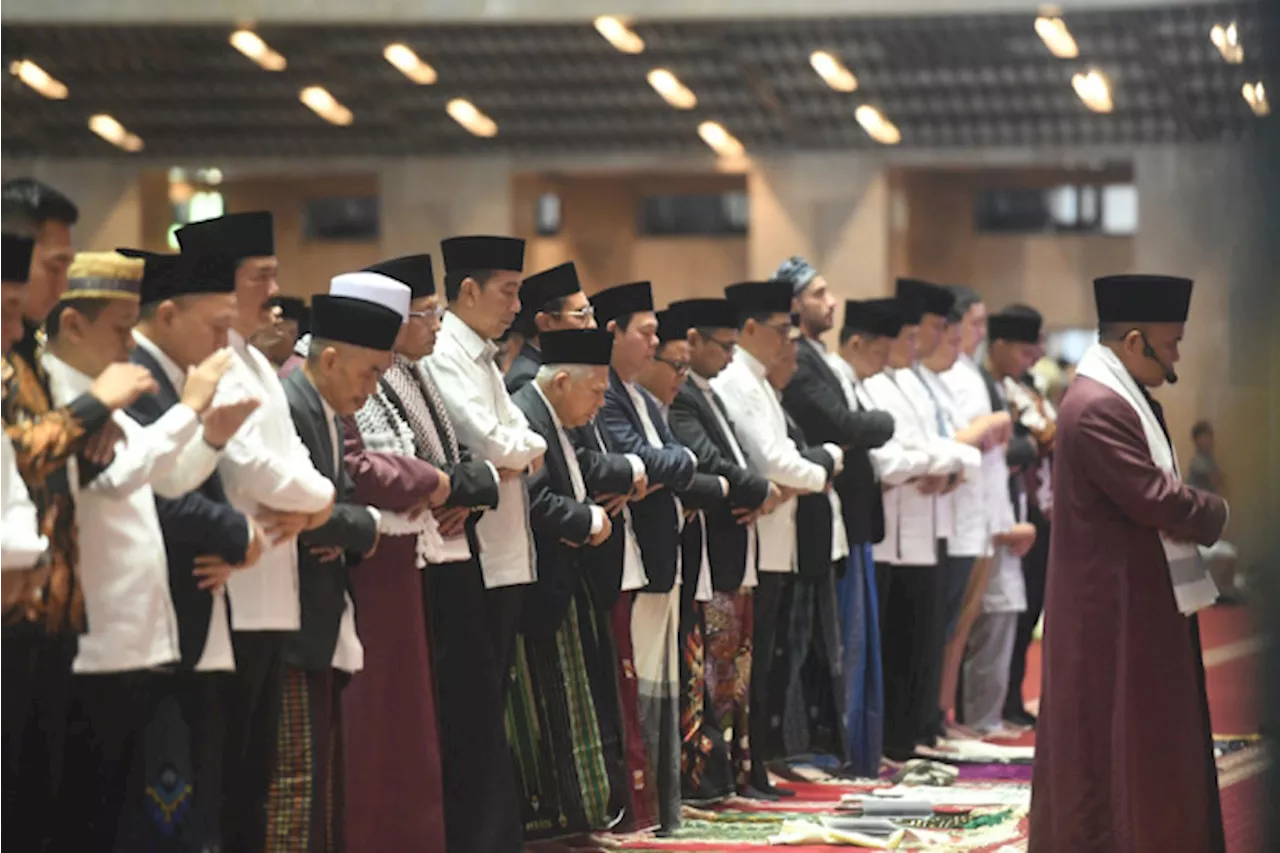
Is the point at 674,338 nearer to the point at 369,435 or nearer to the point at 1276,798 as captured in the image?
the point at 369,435

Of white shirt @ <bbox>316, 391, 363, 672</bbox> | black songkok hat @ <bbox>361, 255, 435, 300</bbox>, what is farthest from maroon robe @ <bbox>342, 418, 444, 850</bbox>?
black songkok hat @ <bbox>361, 255, 435, 300</bbox>

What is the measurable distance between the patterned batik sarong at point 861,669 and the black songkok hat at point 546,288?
214 centimetres

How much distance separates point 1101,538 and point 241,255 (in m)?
2.42

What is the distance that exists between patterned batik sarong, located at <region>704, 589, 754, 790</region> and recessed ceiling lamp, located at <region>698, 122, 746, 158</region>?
30.6 feet

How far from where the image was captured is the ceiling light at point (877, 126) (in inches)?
653

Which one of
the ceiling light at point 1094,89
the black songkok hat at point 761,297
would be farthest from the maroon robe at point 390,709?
the ceiling light at point 1094,89

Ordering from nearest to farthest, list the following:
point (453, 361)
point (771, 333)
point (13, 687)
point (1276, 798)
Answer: point (1276, 798)
point (13, 687)
point (453, 361)
point (771, 333)

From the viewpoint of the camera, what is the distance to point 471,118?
17125 mm

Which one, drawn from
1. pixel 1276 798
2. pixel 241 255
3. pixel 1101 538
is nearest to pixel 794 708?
pixel 1101 538

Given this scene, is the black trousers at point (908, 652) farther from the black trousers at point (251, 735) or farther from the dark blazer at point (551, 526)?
the black trousers at point (251, 735)

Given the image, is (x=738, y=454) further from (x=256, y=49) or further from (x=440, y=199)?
(x=440, y=199)

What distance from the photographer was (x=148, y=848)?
15.6 feet

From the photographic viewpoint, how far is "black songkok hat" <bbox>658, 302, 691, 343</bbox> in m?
7.82

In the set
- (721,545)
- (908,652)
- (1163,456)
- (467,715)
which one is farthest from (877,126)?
(467,715)
